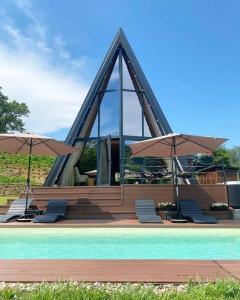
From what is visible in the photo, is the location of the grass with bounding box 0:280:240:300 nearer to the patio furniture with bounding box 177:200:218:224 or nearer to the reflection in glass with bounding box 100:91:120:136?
the patio furniture with bounding box 177:200:218:224

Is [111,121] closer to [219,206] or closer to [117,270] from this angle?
[219,206]

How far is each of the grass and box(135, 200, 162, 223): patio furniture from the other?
7.27 meters

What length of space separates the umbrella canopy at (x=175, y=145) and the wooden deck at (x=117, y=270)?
7.41 metres

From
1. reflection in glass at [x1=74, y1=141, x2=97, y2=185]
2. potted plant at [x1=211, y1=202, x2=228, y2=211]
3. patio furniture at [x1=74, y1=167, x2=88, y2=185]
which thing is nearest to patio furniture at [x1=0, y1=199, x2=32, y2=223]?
patio furniture at [x1=74, y1=167, x2=88, y2=185]

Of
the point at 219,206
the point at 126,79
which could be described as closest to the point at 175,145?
the point at 219,206

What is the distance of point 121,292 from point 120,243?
4.60 metres

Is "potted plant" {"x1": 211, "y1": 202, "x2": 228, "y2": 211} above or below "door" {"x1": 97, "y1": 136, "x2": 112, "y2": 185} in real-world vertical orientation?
below

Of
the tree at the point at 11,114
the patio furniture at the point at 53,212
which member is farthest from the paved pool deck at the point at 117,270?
the tree at the point at 11,114

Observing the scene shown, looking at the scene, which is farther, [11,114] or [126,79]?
[11,114]

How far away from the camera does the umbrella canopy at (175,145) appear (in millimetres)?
11326

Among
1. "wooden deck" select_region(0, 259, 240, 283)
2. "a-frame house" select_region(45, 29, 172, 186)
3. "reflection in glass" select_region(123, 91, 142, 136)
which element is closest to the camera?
"wooden deck" select_region(0, 259, 240, 283)

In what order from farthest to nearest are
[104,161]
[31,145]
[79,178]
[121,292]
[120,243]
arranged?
[79,178] < [104,161] < [31,145] < [120,243] < [121,292]

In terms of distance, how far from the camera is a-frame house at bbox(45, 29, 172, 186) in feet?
52.0

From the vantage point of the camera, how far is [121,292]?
2875 millimetres
